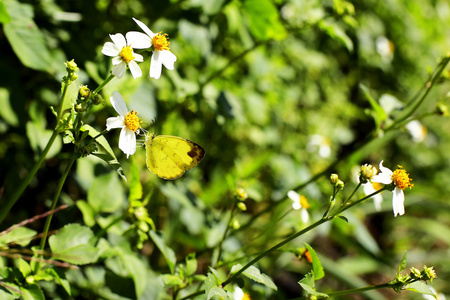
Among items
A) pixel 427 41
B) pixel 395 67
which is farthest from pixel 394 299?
pixel 427 41

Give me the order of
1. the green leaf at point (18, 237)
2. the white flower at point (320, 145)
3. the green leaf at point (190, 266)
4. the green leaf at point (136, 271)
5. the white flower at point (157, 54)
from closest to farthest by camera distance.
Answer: the white flower at point (157, 54), the green leaf at point (18, 237), the green leaf at point (190, 266), the green leaf at point (136, 271), the white flower at point (320, 145)

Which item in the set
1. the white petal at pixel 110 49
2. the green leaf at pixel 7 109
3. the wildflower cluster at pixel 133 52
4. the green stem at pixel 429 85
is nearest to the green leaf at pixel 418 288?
the green stem at pixel 429 85

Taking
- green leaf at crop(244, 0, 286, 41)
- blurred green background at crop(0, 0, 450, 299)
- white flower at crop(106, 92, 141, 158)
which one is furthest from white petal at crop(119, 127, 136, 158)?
green leaf at crop(244, 0, 286, 41)

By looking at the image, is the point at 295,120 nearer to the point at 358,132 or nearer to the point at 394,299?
the point at 358,132

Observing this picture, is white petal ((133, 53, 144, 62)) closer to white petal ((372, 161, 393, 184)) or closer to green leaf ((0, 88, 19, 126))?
white petal ((372, 161, 393, 184))

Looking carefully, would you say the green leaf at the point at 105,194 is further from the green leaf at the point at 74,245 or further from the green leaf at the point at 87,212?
the green leaf at the point at 74,245

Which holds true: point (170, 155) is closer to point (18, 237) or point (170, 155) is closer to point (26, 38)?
point (18, 237)
